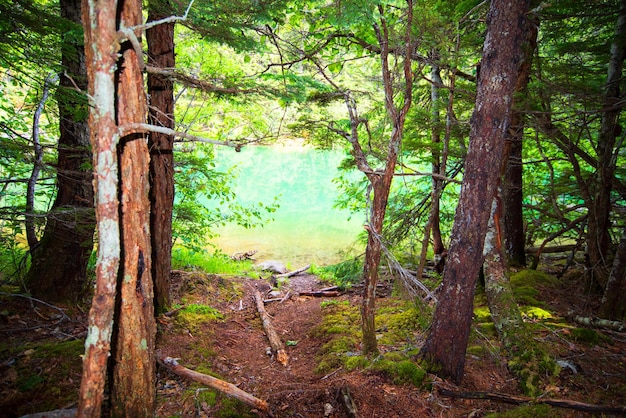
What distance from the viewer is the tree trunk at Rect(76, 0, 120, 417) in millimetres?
2285

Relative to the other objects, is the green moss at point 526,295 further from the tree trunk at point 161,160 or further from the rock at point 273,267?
the rock at point 273,267

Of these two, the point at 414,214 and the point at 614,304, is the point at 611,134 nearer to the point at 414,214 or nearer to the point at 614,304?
the point at 614,304

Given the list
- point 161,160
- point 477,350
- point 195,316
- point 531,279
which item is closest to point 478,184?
point 477,350

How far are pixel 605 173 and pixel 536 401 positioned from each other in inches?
169

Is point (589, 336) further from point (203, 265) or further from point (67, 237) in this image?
point (203, 265)

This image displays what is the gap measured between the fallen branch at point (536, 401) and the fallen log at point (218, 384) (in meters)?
1.95

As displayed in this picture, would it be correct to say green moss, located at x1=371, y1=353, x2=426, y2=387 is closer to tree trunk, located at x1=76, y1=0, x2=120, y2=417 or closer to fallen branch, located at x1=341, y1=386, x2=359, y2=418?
fallen branch, located at x1=341, y1=386, x2=359, y2=418

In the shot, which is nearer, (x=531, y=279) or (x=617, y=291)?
(x=617, y=291)

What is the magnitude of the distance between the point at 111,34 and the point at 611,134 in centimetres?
715

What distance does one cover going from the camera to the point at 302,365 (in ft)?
15.8

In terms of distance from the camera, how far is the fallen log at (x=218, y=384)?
11.5 feet

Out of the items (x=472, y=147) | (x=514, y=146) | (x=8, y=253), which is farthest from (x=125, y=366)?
(x=514, y=146)

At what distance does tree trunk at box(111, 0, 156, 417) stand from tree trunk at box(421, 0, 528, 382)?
3063 millimetres

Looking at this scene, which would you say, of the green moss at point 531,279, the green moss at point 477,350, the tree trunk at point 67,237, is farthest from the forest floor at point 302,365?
the green moss at point 531,279
